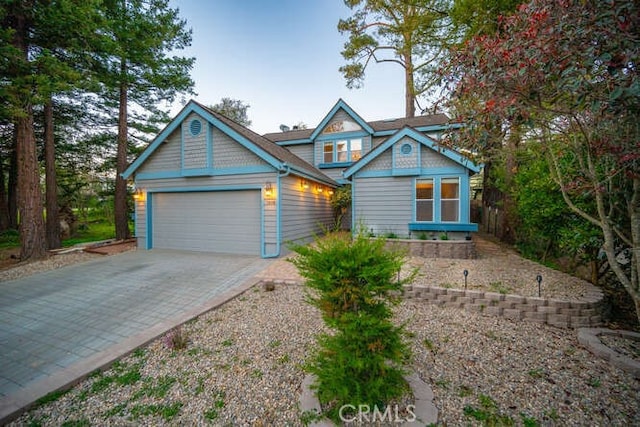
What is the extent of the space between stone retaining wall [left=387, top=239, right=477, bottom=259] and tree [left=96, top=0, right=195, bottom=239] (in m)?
11.9

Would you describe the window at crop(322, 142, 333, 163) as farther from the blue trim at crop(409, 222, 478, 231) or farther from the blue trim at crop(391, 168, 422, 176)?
the blue trim at crop(409, 222, 478, 231)

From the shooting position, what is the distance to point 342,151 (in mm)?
13469

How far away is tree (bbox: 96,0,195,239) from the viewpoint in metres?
9.29

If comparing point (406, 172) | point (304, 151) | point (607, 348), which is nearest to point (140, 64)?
point (304, 151)

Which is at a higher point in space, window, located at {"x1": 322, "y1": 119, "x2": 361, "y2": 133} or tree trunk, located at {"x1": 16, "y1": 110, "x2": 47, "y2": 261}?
window, located at {"x1": 322, "y1": 119, "x2": 361, "y2": 133}

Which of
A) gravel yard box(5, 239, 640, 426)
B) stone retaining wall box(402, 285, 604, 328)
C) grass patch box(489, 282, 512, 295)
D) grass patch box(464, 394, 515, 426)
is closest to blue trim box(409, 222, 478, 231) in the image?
grass patch box(489, 282, 512, 295)

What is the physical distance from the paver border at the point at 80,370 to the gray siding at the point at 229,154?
5240mm

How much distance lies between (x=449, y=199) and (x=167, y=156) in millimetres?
10490

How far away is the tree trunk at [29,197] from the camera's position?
7492 mm

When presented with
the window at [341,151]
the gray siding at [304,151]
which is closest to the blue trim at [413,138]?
the window at [341,151]

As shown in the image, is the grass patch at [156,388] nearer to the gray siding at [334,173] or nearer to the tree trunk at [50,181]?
the tree trunk at [50,181]

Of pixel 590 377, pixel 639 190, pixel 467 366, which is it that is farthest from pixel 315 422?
pixel 639 190

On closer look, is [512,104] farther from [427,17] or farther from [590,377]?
[427,17]

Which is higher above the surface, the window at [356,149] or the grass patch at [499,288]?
the window at [356,149]
